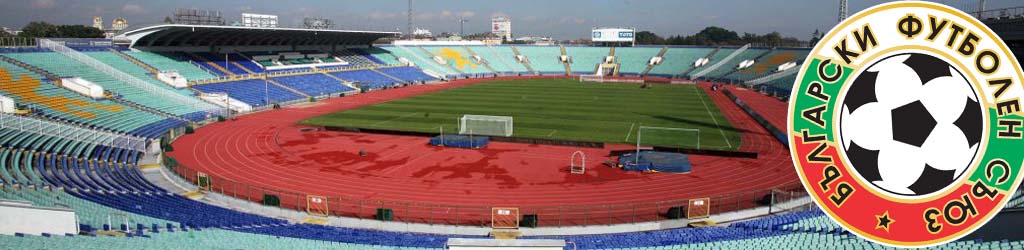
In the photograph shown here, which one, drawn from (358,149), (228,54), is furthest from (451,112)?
(228,54)

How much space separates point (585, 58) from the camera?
111375mm

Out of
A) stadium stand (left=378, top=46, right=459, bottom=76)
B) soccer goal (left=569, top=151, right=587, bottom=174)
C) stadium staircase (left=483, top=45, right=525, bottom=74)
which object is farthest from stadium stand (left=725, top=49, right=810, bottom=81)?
soccer goal (left=569, top=151, right=587, bottom=174)

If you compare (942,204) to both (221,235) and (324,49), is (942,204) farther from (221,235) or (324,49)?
(324,49)

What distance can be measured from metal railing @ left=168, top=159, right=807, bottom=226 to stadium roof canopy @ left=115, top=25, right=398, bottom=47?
40.5 meters

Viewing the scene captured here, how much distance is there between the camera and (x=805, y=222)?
1752 cm

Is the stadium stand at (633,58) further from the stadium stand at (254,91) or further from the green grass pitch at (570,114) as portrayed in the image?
the stadium stand at (254,91)

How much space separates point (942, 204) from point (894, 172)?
0.40m

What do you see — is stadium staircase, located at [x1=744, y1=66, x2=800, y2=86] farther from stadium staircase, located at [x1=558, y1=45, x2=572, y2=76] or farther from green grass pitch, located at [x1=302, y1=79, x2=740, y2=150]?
stadium staircase, located at [x1=558, y1=45, x2=572, y2=76]

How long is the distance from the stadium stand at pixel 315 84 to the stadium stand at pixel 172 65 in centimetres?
808

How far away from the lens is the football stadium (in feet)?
52.5

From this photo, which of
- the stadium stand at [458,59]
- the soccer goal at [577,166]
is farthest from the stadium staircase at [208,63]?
the soccer goal at [577,166]

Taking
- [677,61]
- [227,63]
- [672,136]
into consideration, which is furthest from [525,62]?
[672,136]

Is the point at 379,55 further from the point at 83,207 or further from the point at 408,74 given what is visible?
the point at 83,207

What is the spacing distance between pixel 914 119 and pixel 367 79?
252ft
